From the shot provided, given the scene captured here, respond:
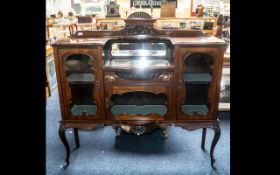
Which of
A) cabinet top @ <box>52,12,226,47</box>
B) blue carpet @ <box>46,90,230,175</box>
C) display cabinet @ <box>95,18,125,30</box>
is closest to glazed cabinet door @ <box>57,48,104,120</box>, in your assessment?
cabinet top @ <box>52,12,226,47</box>

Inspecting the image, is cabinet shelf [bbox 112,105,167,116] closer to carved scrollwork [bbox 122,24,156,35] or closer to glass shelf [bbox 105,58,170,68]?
glass shelf [bbox 105,58,170,68]

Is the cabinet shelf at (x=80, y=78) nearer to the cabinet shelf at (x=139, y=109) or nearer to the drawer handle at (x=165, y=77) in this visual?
the cabinet shelf at (x=139, y=109)

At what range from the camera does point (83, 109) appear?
1867 millimetres

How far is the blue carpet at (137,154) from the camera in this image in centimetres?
205

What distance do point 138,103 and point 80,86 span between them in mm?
491

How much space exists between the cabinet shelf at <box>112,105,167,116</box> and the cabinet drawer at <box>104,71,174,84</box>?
0.27 meters

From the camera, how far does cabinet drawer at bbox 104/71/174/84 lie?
1.66m

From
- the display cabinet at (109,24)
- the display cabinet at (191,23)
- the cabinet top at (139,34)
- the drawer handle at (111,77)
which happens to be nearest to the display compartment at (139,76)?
the drawer handle at (111,77)

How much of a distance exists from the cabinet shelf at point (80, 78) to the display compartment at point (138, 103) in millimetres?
182

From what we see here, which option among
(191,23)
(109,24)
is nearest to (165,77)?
(109,24)

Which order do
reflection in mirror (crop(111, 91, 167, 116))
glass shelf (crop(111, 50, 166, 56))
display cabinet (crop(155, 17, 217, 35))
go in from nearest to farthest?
1. reflection in mirror (crop(111, 91, 167, 116))
2. glass shelf (crop(111, 50, 166, 56))
3. display cabinet (crop(155, 17, 217, 35))
